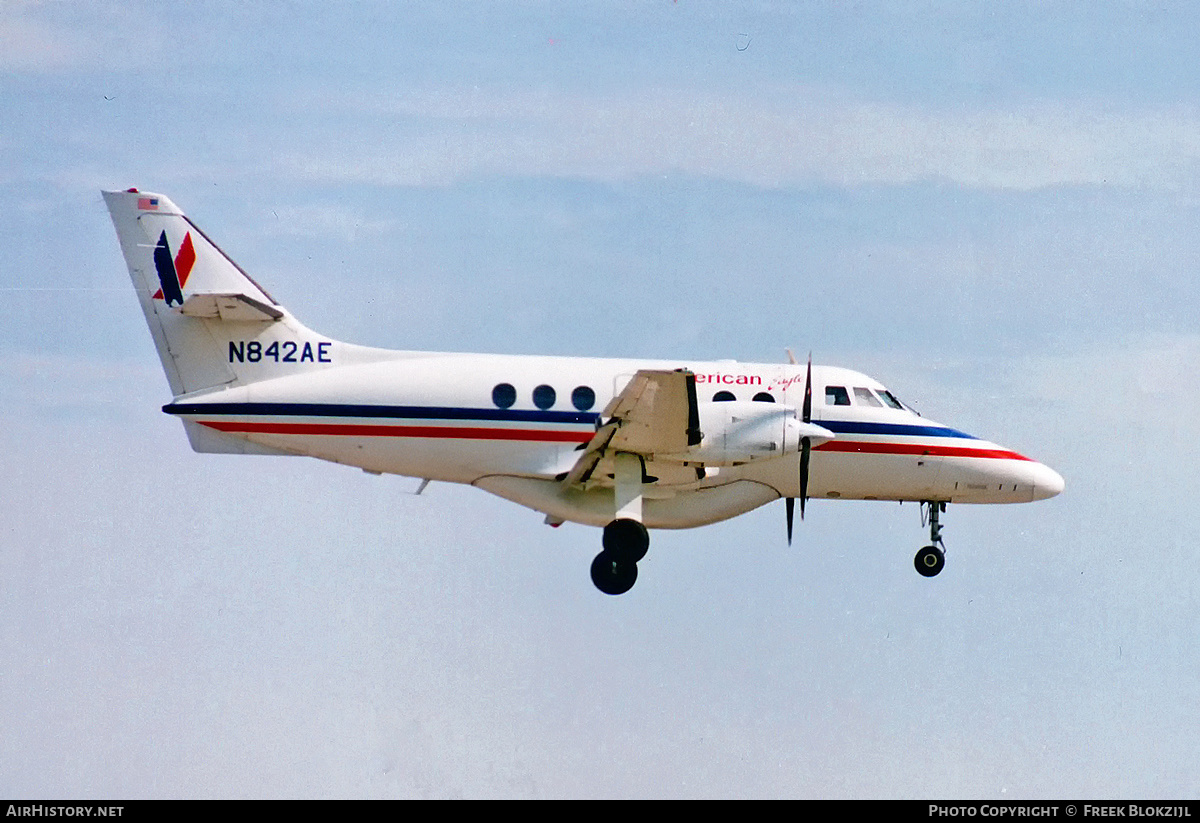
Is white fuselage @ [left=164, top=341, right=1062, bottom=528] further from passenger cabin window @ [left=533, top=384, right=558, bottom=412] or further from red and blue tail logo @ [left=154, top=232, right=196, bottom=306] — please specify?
red and blue tail logo @ [left=154, top=232, right=196, bottom=306]

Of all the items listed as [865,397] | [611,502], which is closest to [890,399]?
[865,397]

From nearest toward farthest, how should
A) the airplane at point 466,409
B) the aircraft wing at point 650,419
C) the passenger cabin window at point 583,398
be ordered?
the aircraft wing at point 650,419 < the airplane at point 466,409 < the passenger cabin window at point 583,398

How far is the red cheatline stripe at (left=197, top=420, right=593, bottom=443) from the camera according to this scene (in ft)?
91.5

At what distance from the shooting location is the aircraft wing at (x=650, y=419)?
82.1ft

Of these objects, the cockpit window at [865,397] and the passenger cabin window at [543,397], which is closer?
the passenger cabin window at [543,397]

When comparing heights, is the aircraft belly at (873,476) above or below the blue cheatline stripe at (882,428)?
below

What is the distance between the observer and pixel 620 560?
26734 mm

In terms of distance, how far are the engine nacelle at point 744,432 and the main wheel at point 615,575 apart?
2.13m

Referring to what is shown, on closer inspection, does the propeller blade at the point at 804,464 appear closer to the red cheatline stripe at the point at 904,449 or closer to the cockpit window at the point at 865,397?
the red cheatline stripe at the point at 904,449

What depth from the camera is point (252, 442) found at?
28219 mm

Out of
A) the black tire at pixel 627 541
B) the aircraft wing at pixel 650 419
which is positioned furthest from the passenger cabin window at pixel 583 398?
the black tire at pixel 627 541

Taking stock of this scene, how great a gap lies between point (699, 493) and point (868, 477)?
3.24 meters

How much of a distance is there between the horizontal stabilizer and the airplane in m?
0.02
